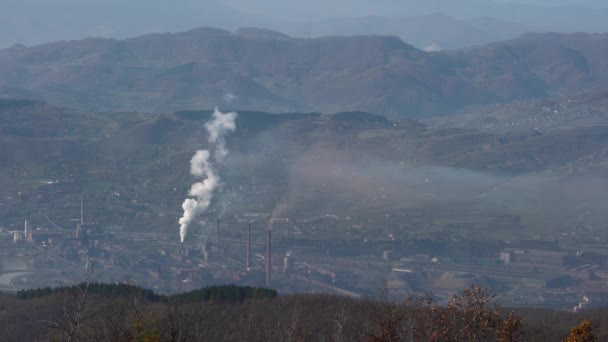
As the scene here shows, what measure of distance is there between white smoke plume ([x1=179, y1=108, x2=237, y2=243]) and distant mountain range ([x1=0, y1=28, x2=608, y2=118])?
977 inches

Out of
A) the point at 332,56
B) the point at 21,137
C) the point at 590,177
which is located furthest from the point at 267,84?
the point at 590,177

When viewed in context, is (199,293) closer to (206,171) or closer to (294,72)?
(206,171)

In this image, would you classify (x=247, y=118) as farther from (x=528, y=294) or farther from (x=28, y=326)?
(x=28, y=326)

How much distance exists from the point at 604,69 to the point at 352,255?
106 metres

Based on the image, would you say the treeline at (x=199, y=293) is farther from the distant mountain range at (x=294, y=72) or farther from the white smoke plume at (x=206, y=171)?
the distant mountain range at (x=294, y=72)

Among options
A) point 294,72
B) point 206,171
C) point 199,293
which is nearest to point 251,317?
point 199,293

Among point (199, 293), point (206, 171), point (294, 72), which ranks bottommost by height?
point (199, 293)

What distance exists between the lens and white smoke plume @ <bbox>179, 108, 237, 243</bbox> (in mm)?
50594

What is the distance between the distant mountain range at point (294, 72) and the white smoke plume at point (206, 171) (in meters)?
24.8

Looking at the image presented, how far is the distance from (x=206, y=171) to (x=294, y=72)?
79.1 metres

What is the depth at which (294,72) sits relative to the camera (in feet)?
463

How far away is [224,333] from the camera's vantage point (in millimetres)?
21312

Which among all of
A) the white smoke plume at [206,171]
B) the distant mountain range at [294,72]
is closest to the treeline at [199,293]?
the white smoke plume at [206,171]

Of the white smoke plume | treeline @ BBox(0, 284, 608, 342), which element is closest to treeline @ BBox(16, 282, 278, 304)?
treeline @ BBox(0, 284, 608, 342)
